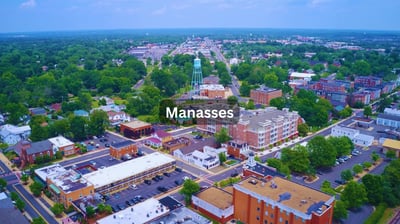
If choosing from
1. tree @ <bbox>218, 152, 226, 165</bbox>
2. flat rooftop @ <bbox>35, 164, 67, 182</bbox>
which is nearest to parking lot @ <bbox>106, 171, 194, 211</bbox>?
tree @ <bbox>218, 152, 226, 165</bbox>

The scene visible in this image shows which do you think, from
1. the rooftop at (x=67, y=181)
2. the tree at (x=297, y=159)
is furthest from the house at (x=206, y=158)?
the rooftop at (x=67, y=181)

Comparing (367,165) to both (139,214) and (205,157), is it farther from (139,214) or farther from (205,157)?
(139,214)

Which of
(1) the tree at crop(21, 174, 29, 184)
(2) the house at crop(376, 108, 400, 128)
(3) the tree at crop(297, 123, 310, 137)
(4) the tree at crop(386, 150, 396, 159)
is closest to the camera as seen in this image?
(1) the tree at crop(21, 174, 29, 184)

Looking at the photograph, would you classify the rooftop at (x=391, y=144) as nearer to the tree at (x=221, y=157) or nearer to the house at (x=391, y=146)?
the house at (x=391, y=146)

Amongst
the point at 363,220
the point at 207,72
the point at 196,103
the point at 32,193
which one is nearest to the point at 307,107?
the point at 196,103

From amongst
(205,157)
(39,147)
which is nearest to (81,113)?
(39,147)

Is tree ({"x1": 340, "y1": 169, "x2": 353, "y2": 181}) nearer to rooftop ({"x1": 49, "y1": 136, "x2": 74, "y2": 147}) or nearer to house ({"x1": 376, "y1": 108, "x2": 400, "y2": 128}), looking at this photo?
house ({"x1": 376, "y1": 108, "x2": 400, "y2": 128})
